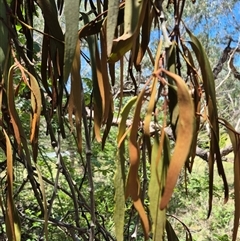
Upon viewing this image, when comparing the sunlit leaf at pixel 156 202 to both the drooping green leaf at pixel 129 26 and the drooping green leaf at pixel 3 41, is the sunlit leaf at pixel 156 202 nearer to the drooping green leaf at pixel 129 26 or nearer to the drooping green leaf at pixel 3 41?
the drooping green leaf at pixel 129 26

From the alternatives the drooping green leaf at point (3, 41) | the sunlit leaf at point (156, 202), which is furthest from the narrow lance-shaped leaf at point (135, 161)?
the drooping green leaf at point (3, 41)

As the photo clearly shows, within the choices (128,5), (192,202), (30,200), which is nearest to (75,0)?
(128,5)

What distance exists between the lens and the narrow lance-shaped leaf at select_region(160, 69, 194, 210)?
0.29 m

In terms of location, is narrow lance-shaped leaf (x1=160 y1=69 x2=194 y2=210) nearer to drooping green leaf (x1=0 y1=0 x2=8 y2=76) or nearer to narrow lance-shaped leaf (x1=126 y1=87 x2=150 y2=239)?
narrow lance-shaped leaf (x1=126 y1=87 x2=150 y2=239)

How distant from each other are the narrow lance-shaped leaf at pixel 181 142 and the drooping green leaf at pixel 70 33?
13 cm

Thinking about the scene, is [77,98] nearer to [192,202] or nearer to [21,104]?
[21,104]

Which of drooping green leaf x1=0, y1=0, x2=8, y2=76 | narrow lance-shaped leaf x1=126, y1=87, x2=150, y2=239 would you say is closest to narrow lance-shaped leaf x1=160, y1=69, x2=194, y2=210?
narrow lance-shaped leaf x1=126, y1=87, x2=150, y2=239

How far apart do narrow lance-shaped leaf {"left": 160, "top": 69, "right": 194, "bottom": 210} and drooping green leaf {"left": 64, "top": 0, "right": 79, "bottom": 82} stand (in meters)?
0.13

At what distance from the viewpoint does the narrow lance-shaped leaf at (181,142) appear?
29 centimetres

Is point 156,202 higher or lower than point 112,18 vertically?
lower

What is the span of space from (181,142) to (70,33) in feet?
0.60

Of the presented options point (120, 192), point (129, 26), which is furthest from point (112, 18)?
point (120, 192)

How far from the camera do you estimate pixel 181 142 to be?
0.30m

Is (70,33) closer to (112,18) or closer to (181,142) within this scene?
(112,18)
